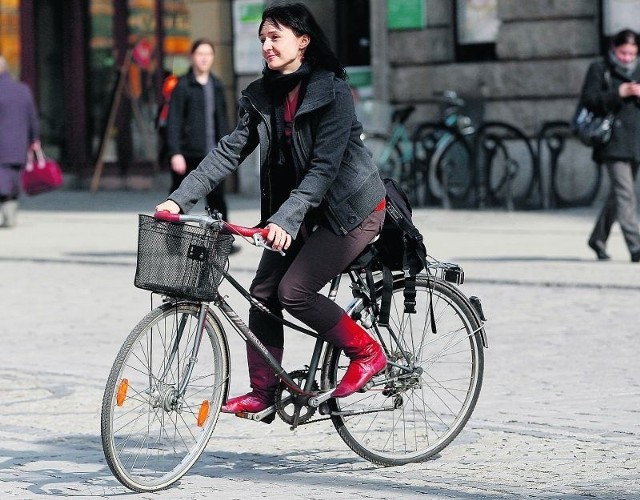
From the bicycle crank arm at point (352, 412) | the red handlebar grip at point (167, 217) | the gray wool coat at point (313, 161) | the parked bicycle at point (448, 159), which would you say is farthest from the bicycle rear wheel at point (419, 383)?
the parked bicycle at point (448, 159)

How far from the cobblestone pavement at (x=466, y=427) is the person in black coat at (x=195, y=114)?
0.94 m

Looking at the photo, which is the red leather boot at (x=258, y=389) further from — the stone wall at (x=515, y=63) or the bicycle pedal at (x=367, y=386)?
the stone wall at (x=515, y=63)

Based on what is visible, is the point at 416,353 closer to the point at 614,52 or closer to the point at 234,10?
the point at 614,52

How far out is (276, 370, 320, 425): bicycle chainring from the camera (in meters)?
5.88

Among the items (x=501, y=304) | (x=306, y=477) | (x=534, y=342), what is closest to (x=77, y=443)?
(x=306, y=477)

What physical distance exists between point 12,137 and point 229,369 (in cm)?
1227

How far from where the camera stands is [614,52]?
13.1 meters

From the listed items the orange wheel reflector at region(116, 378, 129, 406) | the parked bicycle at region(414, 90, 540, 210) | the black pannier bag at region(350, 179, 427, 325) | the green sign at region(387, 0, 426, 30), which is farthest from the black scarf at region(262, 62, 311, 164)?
the green sign at region(387, 0, 426, 30)

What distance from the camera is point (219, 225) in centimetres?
546

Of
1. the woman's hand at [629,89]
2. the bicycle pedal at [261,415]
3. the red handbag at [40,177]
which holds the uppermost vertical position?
the woman's hand at [629,89]

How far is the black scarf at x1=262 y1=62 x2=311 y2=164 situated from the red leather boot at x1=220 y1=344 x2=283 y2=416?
2.21 feet

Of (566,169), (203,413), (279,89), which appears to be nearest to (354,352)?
(203,413)

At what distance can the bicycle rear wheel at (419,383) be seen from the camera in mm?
6074

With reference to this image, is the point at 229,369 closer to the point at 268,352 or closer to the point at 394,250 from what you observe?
the point at 268,352
